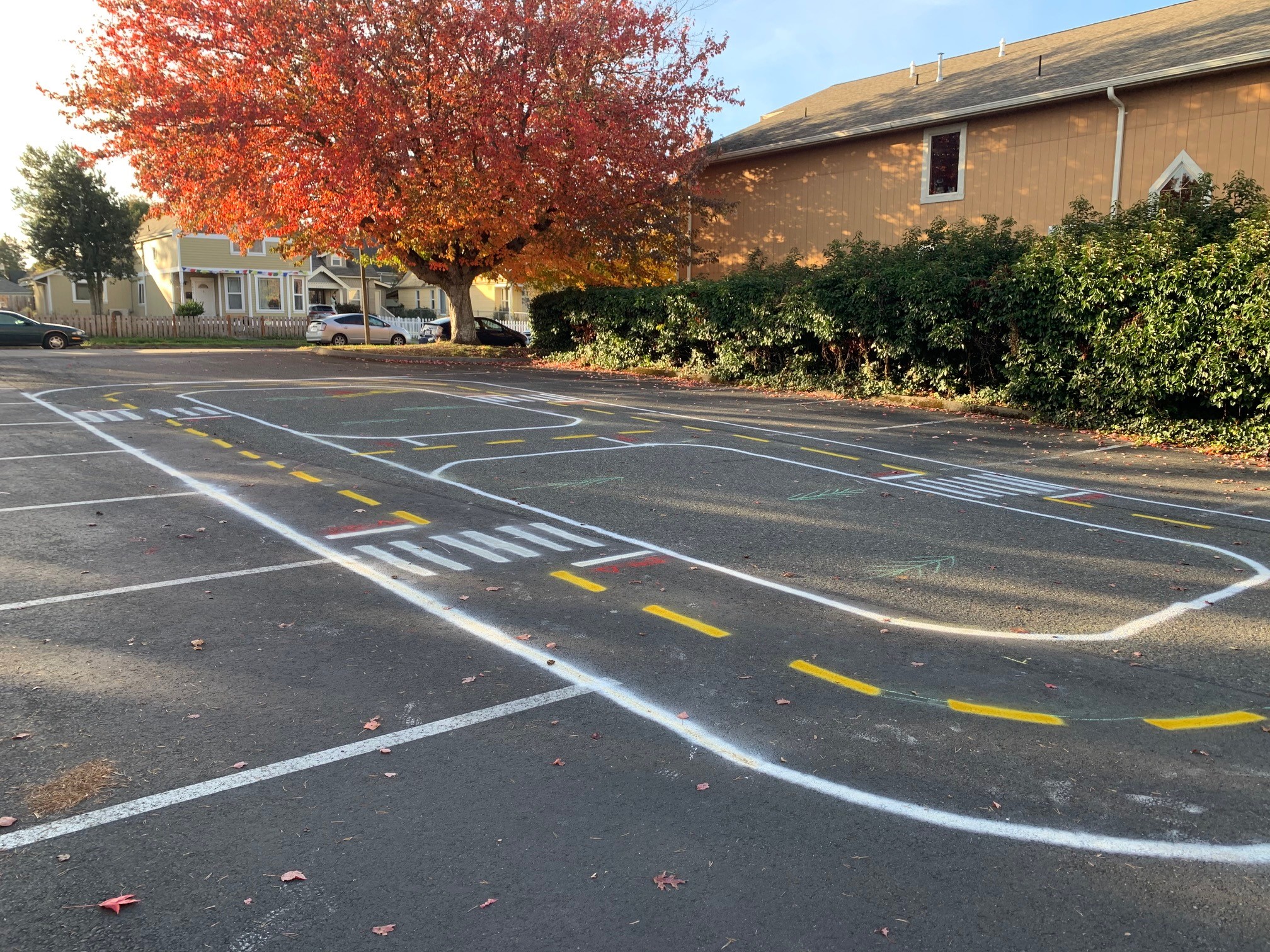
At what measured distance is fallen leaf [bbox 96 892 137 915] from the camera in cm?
312

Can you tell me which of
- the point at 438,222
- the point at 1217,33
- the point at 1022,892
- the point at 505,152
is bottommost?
the point at 1022,892

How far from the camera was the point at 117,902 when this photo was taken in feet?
10.3

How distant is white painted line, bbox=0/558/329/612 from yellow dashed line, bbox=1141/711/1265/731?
554cm

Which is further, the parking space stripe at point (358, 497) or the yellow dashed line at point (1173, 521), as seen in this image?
the parking space stripe at point (358, 497)

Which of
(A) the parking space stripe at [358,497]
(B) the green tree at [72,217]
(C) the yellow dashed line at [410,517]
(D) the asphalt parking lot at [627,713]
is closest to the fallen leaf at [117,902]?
(D) the asphalt parking lot at [627,713]

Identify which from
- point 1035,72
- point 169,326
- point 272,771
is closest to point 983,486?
point 272,771

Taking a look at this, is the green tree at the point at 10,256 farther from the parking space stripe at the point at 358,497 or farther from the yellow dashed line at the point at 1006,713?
the yellow dashed line at the point at 1006,713

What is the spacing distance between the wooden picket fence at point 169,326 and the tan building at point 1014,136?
26767 millimetres

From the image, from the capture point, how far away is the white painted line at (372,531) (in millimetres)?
7820

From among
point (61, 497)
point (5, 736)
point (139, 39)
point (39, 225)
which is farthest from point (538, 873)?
point (39, 225)

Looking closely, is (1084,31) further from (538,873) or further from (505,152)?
(538,873)

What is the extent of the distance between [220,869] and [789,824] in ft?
6.96

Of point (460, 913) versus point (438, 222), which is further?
point (438, 222)

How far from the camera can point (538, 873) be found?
334cm
